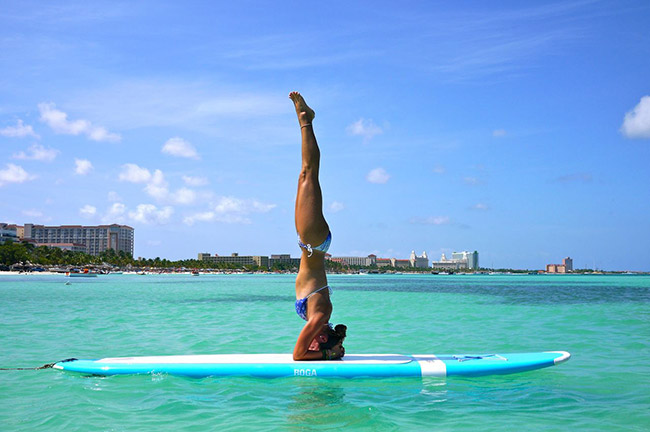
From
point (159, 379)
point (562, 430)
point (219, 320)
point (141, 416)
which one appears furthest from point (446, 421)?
point (219, 320)

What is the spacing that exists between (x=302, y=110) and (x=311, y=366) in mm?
4399

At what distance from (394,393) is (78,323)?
630 inches

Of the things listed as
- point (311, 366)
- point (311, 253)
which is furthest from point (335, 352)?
point (311, 253)

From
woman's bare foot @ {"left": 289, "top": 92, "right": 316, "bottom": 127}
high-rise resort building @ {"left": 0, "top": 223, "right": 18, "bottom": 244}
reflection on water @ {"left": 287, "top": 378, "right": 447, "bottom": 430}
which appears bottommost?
reflection on water @ {"left": 287, "top": 378, "right": 447, "bottom": 430}

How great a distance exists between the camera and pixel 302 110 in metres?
9.50

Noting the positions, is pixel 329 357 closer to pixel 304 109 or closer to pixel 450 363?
pixel 450 363

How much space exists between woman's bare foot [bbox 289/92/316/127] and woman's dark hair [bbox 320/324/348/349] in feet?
12.1

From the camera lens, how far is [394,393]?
28.6 feet

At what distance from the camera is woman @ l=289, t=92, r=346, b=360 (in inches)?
366

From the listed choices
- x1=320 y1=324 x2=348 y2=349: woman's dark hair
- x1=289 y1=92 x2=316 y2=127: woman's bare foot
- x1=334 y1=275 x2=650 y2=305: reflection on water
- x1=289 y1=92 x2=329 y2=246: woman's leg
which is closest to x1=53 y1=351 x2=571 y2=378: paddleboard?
x1=320 y1=324 x2=348 y2=349: woman's dark hair

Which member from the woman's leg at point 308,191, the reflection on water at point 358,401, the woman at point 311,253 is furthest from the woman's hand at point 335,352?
the woman's leg at point 308,191

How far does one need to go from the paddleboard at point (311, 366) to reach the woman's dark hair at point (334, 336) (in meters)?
0.32

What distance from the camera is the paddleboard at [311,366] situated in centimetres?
914

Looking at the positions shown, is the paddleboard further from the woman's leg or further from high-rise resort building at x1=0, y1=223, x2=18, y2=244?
high-rise resort building at x1=0, y1=223, x2=18, y2=244
